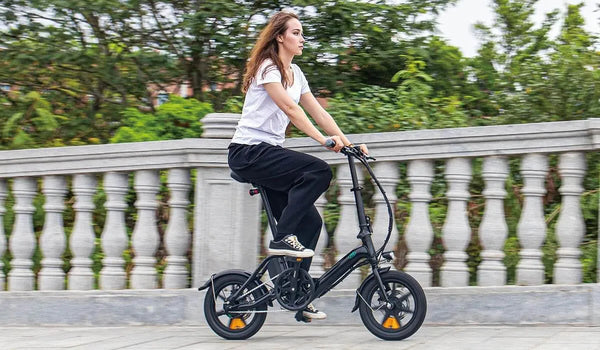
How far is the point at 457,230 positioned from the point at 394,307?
91cm

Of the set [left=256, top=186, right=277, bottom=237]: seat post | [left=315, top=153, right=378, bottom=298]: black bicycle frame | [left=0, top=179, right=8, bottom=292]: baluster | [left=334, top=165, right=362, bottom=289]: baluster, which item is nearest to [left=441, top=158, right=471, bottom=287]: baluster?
[left=334, top=165, right=362, bottom=289]: baluster

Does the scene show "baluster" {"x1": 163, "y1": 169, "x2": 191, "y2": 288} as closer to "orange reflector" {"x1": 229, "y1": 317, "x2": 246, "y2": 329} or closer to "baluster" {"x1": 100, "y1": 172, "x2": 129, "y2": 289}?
"baluster" {"x1": 100, "y1": 172, "x2": 129, "y2": 289}

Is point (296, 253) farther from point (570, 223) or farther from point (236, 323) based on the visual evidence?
point (570, 223)

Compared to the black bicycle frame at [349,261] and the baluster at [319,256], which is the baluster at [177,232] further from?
the baluster at [319,256]

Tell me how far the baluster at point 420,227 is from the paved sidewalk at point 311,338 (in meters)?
0.39

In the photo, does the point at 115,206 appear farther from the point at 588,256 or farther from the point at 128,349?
the point at 588,256

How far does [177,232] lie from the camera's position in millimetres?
6461

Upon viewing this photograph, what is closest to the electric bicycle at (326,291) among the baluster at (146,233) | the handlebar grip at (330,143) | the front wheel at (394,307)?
the front wheel at (394,307)

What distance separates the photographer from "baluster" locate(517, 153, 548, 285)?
5.86 m

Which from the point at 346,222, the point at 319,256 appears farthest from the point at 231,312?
the point at 346,222

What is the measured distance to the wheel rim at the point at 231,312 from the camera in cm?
578

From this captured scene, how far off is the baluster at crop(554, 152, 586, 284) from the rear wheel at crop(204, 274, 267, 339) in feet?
6.50

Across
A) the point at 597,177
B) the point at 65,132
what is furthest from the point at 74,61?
the point at 597,177

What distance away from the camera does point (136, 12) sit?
9773mm
